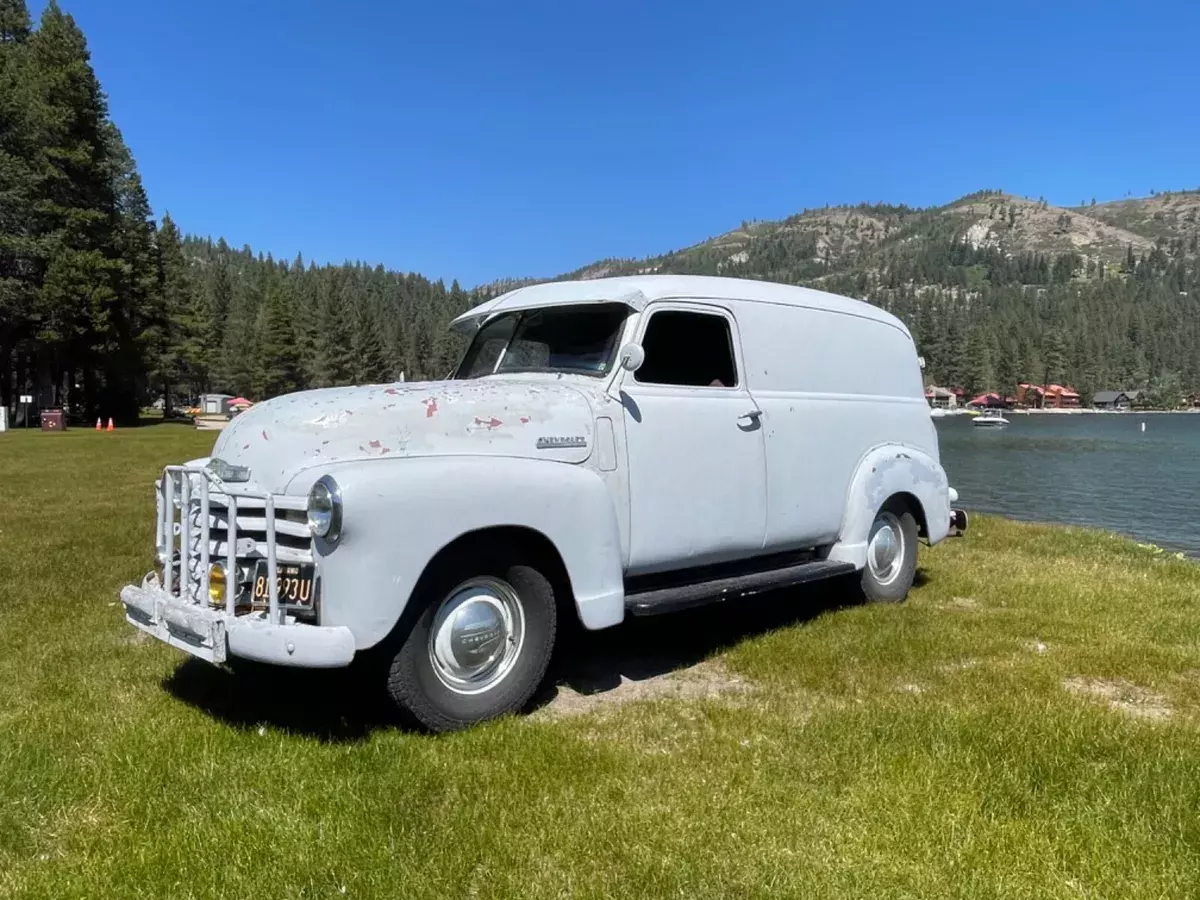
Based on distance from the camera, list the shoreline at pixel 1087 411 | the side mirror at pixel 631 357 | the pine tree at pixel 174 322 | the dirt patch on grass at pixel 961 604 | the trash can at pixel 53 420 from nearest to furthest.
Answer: the side mirror at pixel 631 357
the dirt patch on grass at pixel 961 604
the trash can at pixel 53 420
the pine tree at pixel 174 322
the shoreline at pixel 1087 411

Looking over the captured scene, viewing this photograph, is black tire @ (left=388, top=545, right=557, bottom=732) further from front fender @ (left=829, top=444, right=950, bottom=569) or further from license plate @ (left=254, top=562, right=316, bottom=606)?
front fender @ (left=829, top=444, right=950, bottom=569)

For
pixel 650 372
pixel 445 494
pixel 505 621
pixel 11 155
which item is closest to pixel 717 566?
pixel 650 372

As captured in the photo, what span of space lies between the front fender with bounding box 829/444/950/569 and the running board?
23cm

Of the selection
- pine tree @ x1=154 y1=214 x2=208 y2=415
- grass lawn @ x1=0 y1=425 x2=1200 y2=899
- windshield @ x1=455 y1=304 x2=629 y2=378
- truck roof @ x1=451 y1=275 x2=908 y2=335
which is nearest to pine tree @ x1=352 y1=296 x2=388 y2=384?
pine tree @ x1=154 y1=214 x2=208 y2=415

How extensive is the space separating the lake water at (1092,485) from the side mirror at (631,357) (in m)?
15.1

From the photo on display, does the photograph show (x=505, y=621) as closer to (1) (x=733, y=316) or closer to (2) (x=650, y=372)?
(2) (x=650, y=372)

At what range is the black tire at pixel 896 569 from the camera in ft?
24.3

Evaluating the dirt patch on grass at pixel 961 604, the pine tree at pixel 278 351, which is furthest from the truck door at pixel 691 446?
the pine tree at pixel 278 351

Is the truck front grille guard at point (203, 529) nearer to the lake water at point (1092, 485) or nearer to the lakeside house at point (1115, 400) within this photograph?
the lake water at point (1092, 485)

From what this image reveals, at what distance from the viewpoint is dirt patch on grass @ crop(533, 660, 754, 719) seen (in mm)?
5043

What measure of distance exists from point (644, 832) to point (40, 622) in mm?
5414

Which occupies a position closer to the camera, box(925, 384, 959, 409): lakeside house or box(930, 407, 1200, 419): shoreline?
box(930, 407, 1200, 419): shoreline

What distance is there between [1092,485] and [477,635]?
1212 inches

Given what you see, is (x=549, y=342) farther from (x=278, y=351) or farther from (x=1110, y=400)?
(x=1110, y=400)
